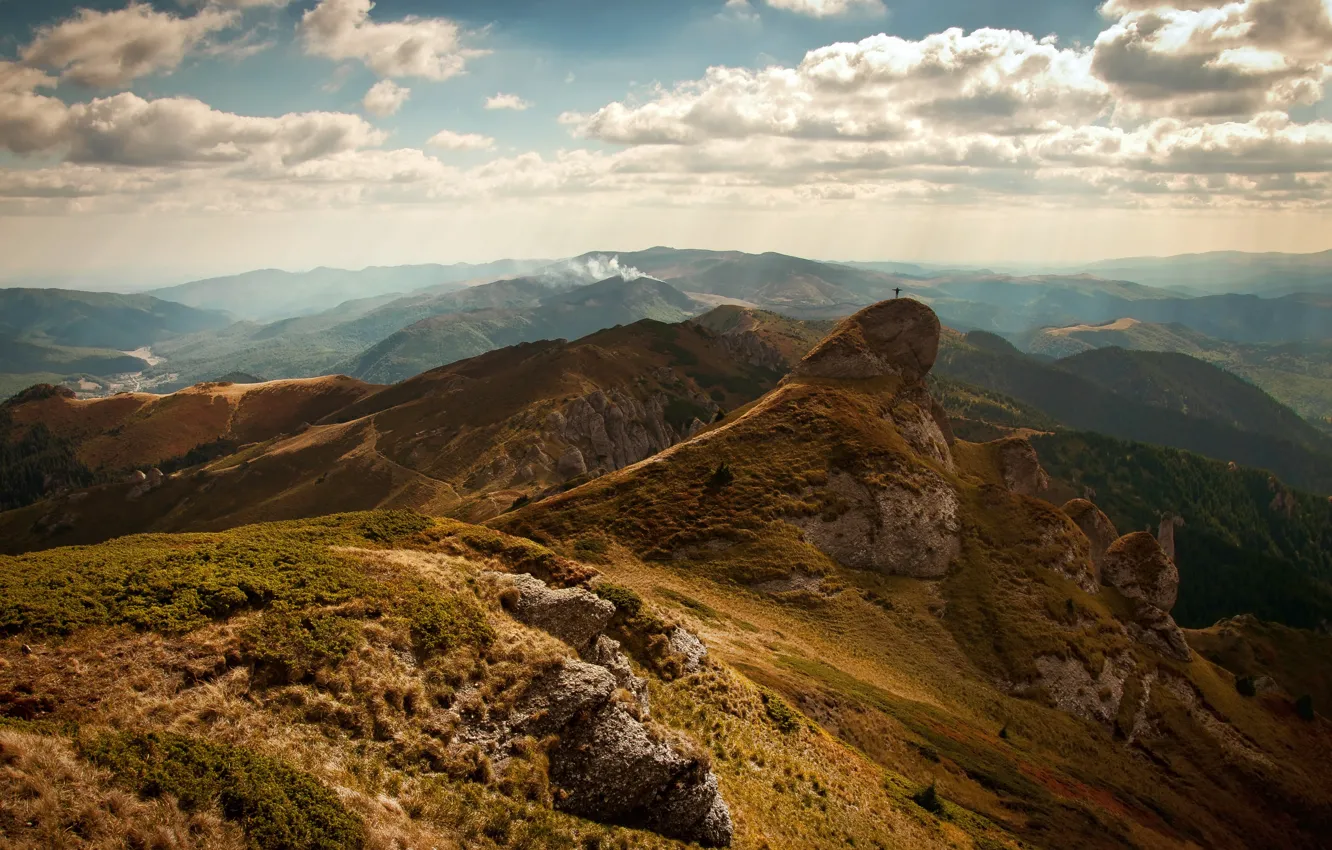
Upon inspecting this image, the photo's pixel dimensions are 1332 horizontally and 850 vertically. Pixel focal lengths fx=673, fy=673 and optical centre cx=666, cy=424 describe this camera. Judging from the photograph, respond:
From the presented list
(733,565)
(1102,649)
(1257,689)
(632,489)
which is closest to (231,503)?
(632,489)

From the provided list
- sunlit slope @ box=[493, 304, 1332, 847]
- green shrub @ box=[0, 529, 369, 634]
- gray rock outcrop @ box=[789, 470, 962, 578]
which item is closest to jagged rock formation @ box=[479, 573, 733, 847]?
green shrub @ box=[0, 529, 369, 634]

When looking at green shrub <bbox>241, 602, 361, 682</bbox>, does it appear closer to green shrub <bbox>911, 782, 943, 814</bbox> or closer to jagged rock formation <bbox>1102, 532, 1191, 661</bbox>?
green shrub <bbox>911, 782, 943, 814</bbox>

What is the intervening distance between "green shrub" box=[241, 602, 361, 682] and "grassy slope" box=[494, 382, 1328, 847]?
29.5 m

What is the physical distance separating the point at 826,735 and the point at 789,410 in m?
65.2

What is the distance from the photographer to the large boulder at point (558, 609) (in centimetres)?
3288

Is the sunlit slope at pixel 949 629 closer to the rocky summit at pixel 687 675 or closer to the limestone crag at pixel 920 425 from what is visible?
the rocky summit at pixel 687 675

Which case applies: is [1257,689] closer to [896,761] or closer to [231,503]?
[896,761]

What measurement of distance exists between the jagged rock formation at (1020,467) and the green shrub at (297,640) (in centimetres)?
12161

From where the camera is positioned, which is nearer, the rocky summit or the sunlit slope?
the rocky summit

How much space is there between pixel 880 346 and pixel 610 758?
108009mm

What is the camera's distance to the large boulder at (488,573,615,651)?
108ft

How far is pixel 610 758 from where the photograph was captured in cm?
2697

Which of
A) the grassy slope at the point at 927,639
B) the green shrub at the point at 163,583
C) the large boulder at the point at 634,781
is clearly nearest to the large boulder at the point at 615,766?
the large boulder at the point at 634,781

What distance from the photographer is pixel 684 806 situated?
89.7 feet
